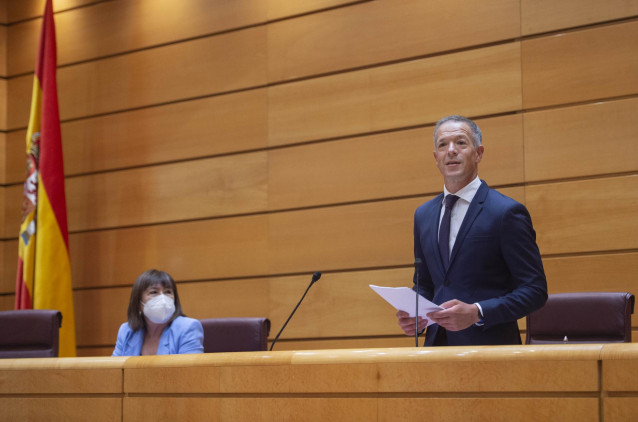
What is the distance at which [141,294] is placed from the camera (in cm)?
361

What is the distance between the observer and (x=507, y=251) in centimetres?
240

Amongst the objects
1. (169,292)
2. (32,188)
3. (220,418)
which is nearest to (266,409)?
(220,418)

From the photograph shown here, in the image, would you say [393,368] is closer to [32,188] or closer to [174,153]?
[174,153]

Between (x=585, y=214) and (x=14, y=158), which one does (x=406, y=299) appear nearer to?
(x=585, y=214)

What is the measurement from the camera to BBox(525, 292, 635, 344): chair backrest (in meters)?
2.90

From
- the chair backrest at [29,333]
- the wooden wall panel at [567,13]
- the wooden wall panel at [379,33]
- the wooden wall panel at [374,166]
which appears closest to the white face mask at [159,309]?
the chair backrest at [29,333]

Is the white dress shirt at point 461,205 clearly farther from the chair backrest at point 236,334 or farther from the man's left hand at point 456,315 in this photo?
the chair backrest at point 236,334

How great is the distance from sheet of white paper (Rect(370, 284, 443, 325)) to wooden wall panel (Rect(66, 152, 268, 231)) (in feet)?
8.51

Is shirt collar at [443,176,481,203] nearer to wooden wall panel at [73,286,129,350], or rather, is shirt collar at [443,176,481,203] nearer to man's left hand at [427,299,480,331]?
man's left hand at [427,299,480,331]

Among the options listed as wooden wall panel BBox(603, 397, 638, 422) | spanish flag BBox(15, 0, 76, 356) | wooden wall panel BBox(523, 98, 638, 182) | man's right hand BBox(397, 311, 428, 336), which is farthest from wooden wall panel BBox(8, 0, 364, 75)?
wooden wall panel BBox(603, 397, 638, 422)

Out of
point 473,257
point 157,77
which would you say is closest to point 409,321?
point 473,257

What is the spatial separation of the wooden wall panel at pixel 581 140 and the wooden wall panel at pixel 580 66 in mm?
65

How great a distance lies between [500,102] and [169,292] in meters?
1.90

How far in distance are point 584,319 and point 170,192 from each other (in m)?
2.91
